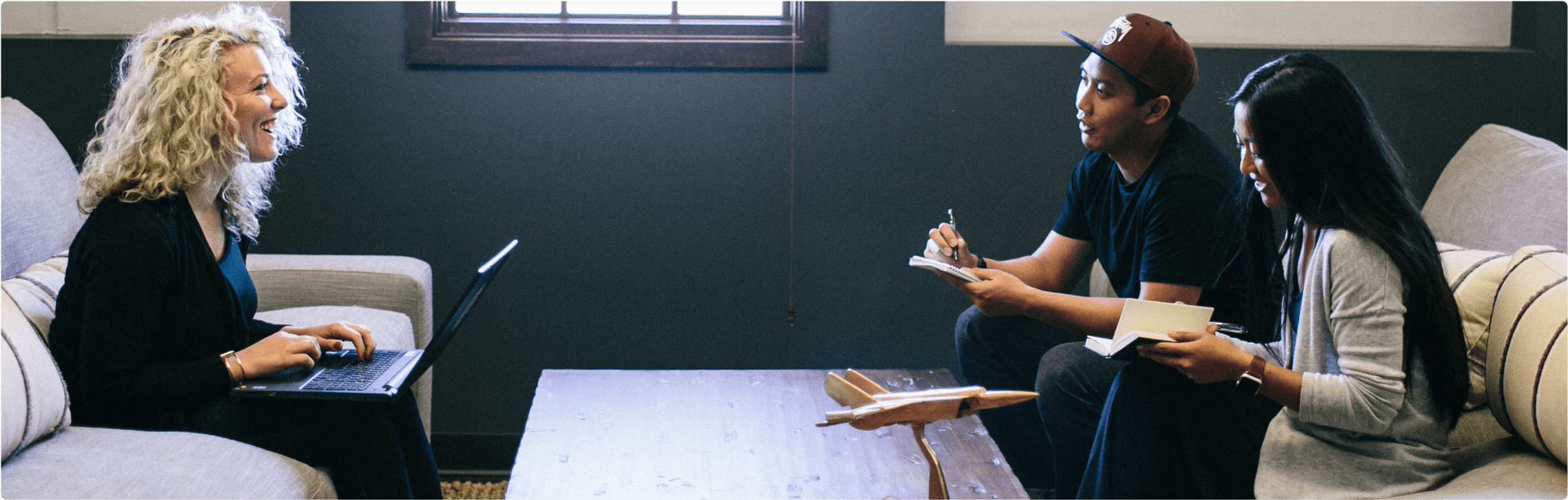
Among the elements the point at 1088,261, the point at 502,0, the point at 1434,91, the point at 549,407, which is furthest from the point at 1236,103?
the point at 502,0

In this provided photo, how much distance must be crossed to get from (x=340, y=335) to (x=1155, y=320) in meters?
1.40

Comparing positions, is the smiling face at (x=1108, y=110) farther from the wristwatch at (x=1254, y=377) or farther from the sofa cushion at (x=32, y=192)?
the sofa cushion at (x=32, y=192)

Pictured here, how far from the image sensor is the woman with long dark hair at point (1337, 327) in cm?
155

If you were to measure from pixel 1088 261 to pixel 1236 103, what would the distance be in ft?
2.65

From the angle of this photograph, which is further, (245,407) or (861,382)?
(245,407)

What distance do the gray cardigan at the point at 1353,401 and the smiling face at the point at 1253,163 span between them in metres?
0.12

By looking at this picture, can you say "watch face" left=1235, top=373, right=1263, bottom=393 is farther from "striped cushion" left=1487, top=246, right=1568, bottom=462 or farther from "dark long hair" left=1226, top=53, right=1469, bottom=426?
"striped cushion" left=1487, top=246, right=1568, bottom=462

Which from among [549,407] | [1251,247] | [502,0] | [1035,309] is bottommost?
[549,407]

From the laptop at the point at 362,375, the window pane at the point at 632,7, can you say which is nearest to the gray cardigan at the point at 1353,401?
the laptop at the point at 362,375

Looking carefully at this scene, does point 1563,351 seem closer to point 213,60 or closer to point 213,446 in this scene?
point 213,446

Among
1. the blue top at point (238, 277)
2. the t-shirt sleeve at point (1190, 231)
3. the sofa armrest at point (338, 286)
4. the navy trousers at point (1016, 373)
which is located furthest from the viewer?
the sofa armrest at point (338, 286)

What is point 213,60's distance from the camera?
6.09 feet

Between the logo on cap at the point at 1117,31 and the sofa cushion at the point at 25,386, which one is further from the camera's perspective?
the logo on cap at the point at 1117,31

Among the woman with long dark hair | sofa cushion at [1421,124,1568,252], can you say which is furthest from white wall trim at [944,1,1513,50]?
the woman with long dark hair
